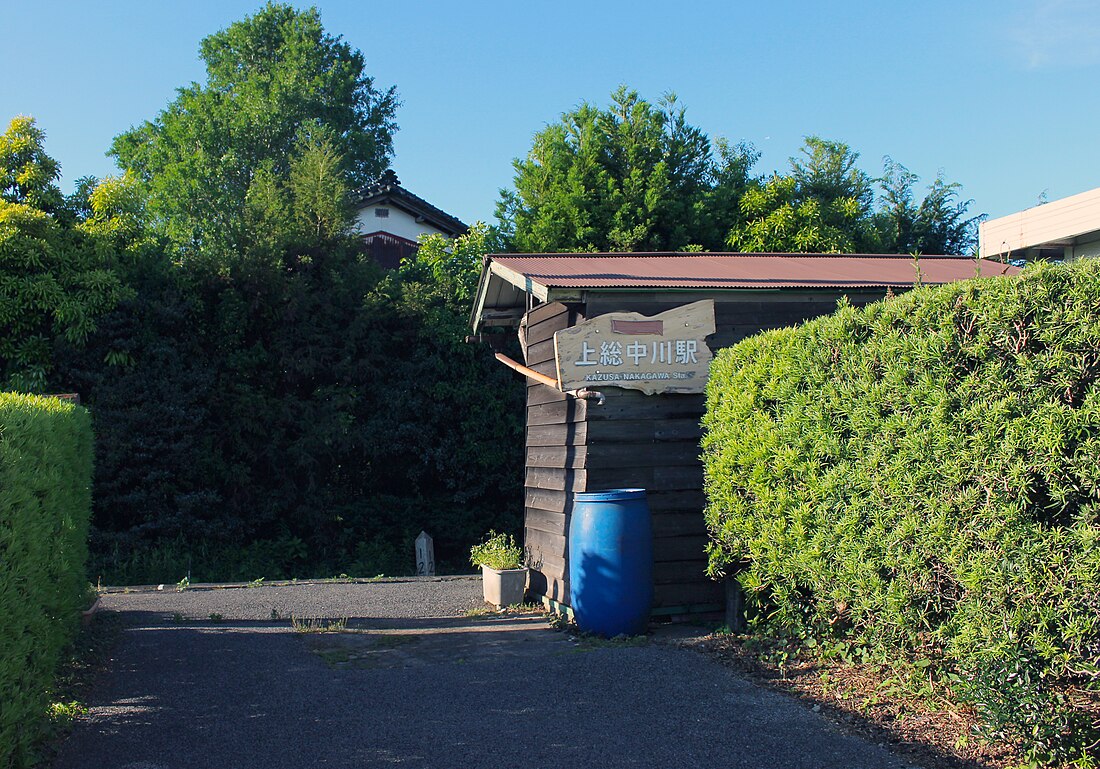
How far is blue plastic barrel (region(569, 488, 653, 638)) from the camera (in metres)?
7.31

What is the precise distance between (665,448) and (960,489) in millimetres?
3794

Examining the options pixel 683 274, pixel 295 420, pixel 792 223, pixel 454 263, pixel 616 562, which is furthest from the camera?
pixel 792 223

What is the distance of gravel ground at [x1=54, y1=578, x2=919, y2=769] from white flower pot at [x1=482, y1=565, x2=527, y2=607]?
102 cm

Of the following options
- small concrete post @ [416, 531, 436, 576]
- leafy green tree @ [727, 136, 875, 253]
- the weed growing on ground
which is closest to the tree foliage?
leafy green tree @ [727, 136, 875, 253]

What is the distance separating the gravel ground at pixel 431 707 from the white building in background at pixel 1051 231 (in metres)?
5.57

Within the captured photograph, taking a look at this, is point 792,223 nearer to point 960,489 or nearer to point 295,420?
point 295,420

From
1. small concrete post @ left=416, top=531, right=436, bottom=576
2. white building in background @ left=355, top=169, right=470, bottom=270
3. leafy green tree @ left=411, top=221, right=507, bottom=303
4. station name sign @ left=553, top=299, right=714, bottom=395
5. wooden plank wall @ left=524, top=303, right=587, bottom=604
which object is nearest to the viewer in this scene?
station name sign @ left=553, top=299, right=714, bottom=395

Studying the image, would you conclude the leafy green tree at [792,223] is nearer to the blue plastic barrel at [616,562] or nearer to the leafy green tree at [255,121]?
the blue plastic barrel at [616,562]

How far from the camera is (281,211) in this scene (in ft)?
49.7

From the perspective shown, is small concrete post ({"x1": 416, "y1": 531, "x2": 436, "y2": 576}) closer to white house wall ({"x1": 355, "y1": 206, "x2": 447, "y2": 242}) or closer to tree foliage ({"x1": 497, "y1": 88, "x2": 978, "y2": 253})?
tree foliage ({"x1": 497, "y1": 88, "x2": 978, "y2": 253})

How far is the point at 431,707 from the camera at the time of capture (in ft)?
18.1

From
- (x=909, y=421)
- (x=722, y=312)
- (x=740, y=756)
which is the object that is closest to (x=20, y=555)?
(x=740, y=756)

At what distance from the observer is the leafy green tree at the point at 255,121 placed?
28516 mm

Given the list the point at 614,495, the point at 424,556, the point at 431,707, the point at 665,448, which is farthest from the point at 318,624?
the point at 424,556
